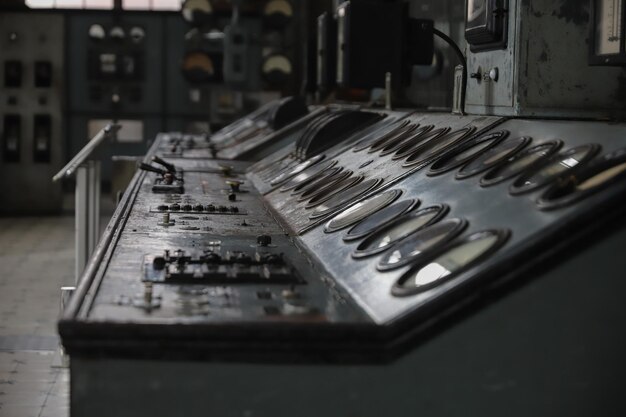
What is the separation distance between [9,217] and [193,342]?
10693mm

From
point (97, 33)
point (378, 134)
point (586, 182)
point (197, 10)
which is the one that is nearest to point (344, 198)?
point (378, 134)

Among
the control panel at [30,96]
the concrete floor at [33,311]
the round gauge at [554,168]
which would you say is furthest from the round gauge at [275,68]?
the round gauge at [554,168]

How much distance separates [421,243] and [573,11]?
121cm

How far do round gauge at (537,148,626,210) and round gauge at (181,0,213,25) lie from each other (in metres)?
10.6

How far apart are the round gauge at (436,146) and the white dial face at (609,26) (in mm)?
699

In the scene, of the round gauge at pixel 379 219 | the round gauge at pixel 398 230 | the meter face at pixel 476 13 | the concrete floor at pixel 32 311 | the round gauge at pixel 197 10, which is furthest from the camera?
the round gauge at pixel 197 10

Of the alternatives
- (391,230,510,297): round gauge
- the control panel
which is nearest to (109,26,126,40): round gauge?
the control panel

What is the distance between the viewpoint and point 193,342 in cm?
205

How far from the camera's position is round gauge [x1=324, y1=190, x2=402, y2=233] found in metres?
3.15

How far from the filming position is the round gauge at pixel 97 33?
14.0m

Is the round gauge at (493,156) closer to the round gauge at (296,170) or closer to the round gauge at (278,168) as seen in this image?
the round gauge at (296,170)

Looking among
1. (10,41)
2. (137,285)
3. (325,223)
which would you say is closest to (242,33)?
(10,41)

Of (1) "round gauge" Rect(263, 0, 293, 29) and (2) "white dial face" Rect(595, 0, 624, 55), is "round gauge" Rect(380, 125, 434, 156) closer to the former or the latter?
(2) "white dial face" Rect(595, 0, 624, 55)

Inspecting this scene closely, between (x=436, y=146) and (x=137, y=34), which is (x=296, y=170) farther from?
(x=137, y=34)
